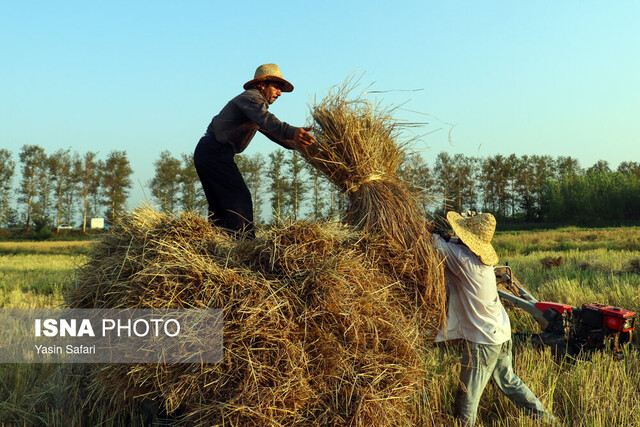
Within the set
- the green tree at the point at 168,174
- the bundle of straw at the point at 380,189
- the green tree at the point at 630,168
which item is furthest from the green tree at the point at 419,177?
the green tree at the point at 630,168

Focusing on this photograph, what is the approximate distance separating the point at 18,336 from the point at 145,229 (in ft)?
13.4

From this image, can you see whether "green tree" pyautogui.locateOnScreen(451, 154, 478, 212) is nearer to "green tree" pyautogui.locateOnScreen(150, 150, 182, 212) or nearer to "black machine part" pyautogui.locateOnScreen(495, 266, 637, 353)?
"black machine part" pyautogui.locateOnScreen(495, 266, 637, 353)

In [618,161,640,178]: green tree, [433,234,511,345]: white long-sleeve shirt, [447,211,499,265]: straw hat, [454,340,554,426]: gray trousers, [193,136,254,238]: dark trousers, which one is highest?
[618,161,640,178]: green tree

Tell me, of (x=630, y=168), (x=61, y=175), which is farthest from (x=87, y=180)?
(x=630, y=168)

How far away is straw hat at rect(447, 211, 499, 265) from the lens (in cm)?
355

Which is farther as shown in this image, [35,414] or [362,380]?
[35,414]

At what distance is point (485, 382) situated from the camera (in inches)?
139

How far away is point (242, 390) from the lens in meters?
2.49

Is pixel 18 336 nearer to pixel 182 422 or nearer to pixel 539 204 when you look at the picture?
pixel 182 422

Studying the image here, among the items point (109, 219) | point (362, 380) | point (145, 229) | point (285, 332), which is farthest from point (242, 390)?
point (109, 219)

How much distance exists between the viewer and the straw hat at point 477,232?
3.55 m

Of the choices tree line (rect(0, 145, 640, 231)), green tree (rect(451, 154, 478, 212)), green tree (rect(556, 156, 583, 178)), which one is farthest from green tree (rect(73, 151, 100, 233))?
green tree (rect(556, 156, 583, 178))

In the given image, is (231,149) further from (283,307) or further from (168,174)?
(168,174)

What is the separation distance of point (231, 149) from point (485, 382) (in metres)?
2.89
